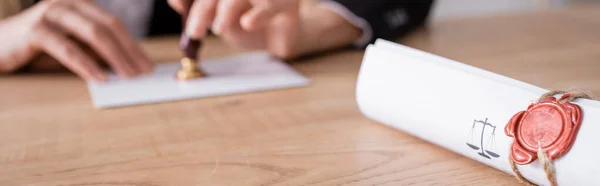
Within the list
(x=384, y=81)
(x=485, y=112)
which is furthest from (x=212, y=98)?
(x=485, y=112)

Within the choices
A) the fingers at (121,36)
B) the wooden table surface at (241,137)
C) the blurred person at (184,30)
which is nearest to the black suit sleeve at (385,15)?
the blurred person at (184,30)

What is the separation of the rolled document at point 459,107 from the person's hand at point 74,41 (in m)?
0.42

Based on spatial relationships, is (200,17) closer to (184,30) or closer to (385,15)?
(184,30)

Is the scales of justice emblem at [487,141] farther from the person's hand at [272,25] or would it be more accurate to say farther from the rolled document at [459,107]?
the person's hand at [272,25]

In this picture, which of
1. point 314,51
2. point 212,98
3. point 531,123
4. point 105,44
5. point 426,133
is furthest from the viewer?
point 314,51

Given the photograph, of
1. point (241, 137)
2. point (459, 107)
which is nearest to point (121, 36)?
point (241, 137)

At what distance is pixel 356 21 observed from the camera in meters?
1.11

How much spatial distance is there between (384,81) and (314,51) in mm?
461

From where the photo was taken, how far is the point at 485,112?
504mm

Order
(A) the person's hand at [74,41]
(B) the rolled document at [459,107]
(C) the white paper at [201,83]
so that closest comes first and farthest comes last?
(B) the rolled document at [459,107], (C) the white paper at [201,83], (A) the person's hand at [74,41]

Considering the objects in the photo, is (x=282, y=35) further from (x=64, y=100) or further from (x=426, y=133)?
(x=426, y=133)

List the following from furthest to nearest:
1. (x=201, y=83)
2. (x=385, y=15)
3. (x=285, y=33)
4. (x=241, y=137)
→ (x=385, y=15)
(x=285, y=33)
(x=201, y=83)
(x=241, y=137)

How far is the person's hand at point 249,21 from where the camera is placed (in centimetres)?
88

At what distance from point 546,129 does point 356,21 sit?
2.19 feet
